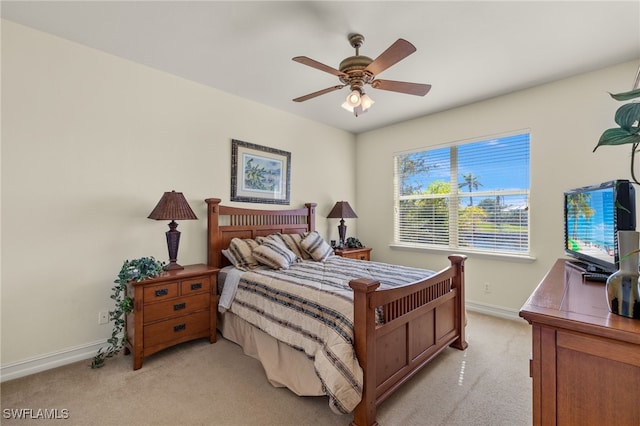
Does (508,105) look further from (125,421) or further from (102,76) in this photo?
→ (125,421)

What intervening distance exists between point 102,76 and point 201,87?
92 cm

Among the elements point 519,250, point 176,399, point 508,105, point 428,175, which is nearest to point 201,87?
point 176,399

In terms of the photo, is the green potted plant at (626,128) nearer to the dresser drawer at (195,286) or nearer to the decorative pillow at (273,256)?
the decorative pillow at (273,256)

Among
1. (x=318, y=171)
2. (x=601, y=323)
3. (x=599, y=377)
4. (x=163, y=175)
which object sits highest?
(x=318, y=171)

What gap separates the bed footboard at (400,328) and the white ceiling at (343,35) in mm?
1912

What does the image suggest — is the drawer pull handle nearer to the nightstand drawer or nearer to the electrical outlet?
the nightstand drawer

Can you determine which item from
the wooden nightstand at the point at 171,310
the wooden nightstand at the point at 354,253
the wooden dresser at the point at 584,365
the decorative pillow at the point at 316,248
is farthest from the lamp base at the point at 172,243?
the wooden dresser at the point at 584,365

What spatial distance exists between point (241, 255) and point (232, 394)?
1.35m

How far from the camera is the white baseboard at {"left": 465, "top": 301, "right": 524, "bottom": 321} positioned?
340cm

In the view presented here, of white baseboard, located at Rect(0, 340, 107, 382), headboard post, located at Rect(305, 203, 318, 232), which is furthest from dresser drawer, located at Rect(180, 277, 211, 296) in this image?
headboard post, located at Rect(305, 203, 318, 232)

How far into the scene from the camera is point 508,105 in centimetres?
345

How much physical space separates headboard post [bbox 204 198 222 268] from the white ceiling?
1374mm

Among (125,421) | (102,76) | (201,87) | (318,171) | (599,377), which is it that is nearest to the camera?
(599,377)

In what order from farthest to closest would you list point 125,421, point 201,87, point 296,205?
point 296,205
point 201,87
point 125,421
